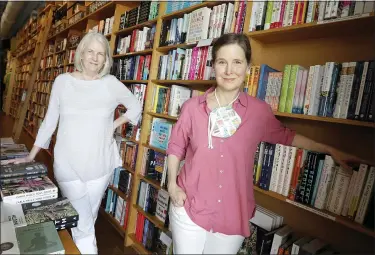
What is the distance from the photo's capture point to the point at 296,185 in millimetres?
1008

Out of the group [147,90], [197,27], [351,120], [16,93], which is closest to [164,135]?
[147,90]

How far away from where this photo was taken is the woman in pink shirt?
66cm

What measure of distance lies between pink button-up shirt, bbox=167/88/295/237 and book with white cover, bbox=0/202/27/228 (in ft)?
1.49

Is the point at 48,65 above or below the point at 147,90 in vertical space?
above

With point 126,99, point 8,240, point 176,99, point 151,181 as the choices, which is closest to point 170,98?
point 176,99

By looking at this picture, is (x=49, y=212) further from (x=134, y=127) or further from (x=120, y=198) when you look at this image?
(x=120, y=198)

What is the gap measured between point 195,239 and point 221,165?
0.69ft

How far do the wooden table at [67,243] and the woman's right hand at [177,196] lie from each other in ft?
0.97

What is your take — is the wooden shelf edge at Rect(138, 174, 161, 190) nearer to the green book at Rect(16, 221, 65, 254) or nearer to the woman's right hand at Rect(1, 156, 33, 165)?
the woman's right hand at Rect(1, 156, 33, 165)

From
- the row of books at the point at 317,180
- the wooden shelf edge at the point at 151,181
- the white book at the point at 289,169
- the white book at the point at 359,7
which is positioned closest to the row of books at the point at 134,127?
the wooden shelf edge at the point at 151,181

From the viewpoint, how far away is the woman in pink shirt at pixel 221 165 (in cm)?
66

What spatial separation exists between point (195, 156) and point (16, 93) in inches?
29.4

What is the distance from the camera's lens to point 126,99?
127 cm

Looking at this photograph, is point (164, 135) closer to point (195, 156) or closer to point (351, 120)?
point (195, 156)
